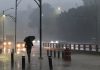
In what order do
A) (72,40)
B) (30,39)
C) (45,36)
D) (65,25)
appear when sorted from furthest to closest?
(45,36) → (65,25) → (72,40) → (30,39)

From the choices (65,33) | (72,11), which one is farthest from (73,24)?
(72,11)

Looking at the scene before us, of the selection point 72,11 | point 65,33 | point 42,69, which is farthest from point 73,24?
point 42,69

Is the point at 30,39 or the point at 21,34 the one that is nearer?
the point at 30,39

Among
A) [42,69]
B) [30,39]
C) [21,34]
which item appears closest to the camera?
[42,69]

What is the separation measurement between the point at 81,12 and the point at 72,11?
5981 millimetres

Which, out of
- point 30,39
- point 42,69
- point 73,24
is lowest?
point 42,69

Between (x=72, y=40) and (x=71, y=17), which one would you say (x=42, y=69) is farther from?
(x=71, y=17)

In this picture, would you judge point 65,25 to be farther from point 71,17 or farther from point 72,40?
point 72,40

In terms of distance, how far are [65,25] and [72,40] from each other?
14044mm

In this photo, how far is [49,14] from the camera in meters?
103

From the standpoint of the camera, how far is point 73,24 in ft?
300

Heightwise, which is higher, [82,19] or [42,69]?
[82,19]

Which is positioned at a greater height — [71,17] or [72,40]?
[71,17]

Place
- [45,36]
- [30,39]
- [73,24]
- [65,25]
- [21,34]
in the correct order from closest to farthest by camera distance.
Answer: [30,39]
[73,24]
[65,25]
[45,36]
[21,34]
